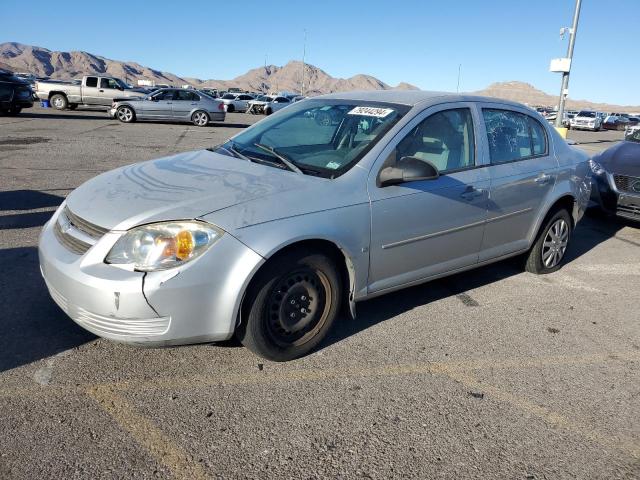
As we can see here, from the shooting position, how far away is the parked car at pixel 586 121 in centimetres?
4050

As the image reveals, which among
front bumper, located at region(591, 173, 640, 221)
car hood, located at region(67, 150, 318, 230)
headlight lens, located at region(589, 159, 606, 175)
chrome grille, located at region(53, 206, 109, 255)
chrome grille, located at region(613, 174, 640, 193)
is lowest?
front bumper, located at region(591, 173, 640, 221)

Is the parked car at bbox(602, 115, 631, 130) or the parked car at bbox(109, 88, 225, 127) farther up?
the parked car at bbox(109, 88, 225, 127)

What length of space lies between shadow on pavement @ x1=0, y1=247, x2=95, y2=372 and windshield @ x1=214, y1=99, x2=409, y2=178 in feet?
5.54

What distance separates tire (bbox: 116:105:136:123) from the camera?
2206cm

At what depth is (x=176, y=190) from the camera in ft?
10.5

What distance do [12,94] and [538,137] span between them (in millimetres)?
20405

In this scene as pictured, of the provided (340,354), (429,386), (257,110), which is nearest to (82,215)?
(340,354)

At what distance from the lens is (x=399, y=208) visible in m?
3.59

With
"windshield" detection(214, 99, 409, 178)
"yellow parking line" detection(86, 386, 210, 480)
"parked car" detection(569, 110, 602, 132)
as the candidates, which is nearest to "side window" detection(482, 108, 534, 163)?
"windshield" detection(214, 99, 409, 178)

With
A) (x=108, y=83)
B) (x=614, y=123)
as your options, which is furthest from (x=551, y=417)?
(x=614, y=123)

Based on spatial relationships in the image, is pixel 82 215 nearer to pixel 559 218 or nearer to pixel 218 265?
pixel 218 265

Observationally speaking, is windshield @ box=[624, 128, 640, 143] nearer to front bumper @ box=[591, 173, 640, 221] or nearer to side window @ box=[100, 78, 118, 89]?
front bumper @ box=[591, 173, 640, 221]

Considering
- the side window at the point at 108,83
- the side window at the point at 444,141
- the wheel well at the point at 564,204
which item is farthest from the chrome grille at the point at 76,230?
the side window at the point at 108,83

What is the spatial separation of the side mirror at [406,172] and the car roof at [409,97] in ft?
2.10
